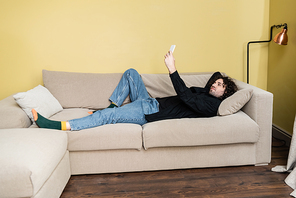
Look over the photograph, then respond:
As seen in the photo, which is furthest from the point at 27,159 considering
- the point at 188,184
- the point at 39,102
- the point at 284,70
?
the point at 284,70

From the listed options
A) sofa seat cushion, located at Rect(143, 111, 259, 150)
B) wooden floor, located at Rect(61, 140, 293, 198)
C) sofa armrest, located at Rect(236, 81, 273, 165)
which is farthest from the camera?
sofa armrest, located at Rect(236, 81, 273, 165)

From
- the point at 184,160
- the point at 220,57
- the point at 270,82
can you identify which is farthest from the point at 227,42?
the point at 184,160

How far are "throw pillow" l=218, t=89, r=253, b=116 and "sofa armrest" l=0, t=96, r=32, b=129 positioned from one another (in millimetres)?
1722

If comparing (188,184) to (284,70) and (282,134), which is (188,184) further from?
(284,70)

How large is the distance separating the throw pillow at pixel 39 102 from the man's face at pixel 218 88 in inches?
63.0

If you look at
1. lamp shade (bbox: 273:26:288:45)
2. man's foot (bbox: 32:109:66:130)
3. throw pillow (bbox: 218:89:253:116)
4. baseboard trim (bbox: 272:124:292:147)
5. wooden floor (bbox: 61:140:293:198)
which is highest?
lamp shade (bbox: 273:26:288:45)

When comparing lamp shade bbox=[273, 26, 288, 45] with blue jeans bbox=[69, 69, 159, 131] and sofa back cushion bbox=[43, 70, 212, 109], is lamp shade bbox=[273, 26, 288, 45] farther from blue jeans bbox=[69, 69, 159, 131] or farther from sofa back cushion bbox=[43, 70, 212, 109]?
blue jeans bbox=[69, 69, 159, 131]

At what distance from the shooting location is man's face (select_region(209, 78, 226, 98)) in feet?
8.27

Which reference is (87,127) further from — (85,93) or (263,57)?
(263,57)

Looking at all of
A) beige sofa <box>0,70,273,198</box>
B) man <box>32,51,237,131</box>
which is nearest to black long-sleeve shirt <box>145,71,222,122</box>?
man <box>32,51,237,131</box>

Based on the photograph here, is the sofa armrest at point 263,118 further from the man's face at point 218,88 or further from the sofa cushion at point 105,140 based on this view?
the sofa cushion at point 105,140

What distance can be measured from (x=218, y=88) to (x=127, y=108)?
92 centimetres

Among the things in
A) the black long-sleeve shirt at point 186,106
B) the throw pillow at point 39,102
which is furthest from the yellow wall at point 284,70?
the throw pillow at point 39,102

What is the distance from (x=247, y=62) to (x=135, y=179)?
6.48ft
